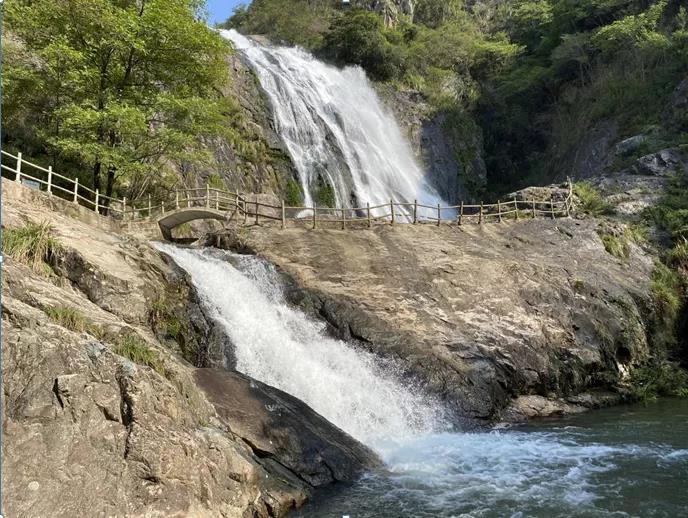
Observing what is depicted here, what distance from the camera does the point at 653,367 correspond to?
1739cm

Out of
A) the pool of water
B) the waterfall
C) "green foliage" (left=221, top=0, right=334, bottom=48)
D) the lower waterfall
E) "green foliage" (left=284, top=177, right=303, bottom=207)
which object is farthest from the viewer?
"green foliage" (left=221, top=0, right=334, bottom=48)

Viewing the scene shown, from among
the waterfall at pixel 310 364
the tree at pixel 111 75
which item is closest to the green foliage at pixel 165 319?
the waterfall at pixel 310 364

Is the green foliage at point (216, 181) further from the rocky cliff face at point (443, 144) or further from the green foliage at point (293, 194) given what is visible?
the rocky cliff face at point (443, 144)

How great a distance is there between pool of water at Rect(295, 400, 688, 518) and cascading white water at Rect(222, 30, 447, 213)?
20.3 m

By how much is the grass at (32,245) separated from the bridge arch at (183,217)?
29.7ft

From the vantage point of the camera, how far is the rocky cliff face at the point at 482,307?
47.8 feet

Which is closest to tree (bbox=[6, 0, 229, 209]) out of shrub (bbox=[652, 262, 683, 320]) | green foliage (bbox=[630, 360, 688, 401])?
green foliage (bbox=[630, 360, 688, 401])

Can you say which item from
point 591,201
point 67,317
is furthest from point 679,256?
point 67,317

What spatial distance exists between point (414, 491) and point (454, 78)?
44.5m

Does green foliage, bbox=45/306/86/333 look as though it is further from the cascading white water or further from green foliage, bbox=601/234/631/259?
the cascading white water

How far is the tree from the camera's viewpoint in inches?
688

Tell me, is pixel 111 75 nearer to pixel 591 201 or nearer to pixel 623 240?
pixel 623 240

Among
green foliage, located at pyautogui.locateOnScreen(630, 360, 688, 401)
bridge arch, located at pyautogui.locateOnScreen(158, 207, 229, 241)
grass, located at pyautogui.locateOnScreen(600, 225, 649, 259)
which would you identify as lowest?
green foliage, located at pyautogui.locateOnScreen(630, 360, 688, 401)

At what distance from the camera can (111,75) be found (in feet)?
63.2
